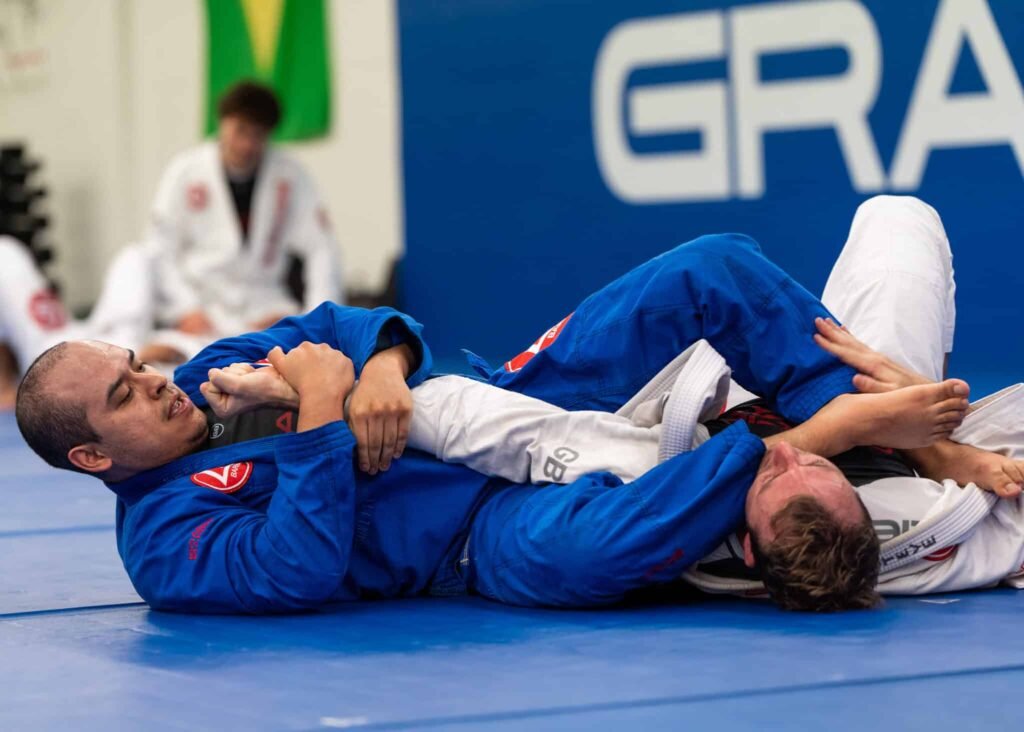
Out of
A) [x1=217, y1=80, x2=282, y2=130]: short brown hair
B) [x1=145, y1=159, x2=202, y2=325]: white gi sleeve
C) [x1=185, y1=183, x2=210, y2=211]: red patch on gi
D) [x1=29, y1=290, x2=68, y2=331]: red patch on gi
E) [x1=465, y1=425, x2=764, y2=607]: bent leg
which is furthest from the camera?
[x1=185, y1=183, x2=210, y2=211]: red patch on gi

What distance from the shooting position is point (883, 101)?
621cm

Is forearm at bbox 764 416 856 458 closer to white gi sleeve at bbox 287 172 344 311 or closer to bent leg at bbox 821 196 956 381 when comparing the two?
bent leg at bbox 821 196 956 381

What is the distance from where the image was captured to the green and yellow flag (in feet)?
30.6

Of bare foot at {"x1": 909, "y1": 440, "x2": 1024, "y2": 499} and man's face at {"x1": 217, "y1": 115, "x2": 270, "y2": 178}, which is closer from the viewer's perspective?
bare foot at {"x1": 909, "y1": 440, "x2": 1024, "y2": 499}

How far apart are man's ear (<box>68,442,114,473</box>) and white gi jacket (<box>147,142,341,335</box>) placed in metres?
5.18

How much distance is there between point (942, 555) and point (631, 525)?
0.55 meters

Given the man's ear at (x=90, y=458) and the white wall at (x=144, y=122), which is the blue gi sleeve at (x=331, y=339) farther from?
the white wall at (x=144, y=122)

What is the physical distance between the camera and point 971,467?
2.62 m

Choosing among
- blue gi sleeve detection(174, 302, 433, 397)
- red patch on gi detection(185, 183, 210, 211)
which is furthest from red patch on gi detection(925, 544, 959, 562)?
red patch on gi detection(185, 183, 210, 211)

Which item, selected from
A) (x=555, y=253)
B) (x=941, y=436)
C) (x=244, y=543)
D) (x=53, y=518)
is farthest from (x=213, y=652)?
(x=555, y=253)

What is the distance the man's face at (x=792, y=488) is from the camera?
88.6 inches

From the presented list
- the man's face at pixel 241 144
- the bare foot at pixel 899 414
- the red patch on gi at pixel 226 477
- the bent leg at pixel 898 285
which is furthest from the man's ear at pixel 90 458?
the man's face at pixel 241 144

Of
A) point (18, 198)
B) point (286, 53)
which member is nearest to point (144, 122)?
point (18, 198)

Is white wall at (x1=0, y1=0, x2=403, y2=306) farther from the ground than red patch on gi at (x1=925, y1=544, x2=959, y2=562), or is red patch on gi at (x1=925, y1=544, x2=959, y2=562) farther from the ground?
white wall at (x1=0, y1=0, x2=403, y2=306)
